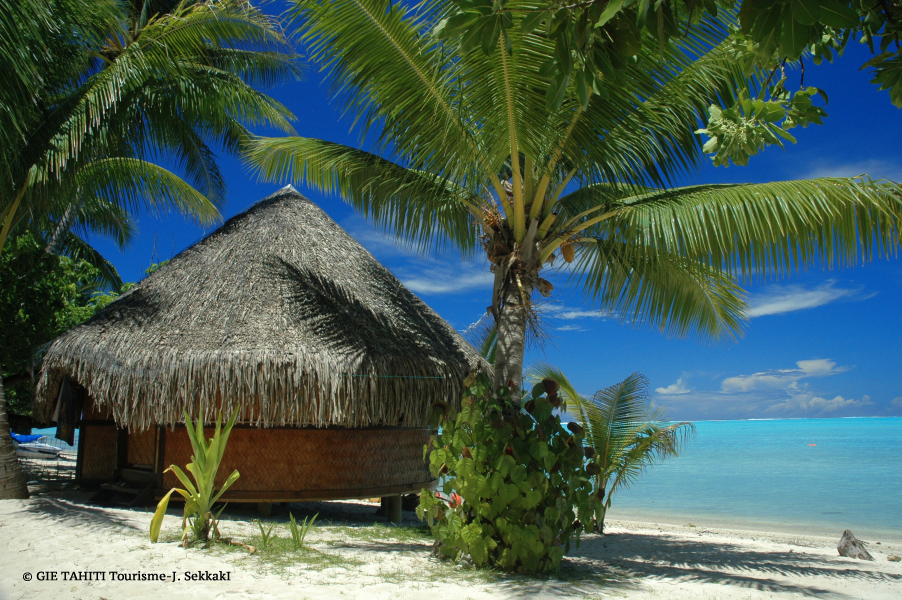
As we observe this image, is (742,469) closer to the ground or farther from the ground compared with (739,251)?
closer to the ground

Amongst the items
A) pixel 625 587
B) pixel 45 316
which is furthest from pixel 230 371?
pixel 45 316

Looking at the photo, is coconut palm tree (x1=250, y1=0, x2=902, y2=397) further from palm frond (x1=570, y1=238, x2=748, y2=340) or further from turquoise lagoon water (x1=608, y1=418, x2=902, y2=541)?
turquoise lagoon water (x1=608, y1=418, x2=902, y2=541)

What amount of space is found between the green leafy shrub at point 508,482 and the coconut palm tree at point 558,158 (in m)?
0.44

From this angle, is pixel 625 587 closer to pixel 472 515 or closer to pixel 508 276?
pixel 472 515

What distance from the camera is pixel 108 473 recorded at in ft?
27.2

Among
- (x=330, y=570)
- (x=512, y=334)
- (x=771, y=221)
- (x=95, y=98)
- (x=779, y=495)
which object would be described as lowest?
(x=779, y=495)

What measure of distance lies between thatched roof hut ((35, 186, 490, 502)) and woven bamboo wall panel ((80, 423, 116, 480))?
406 millimetres

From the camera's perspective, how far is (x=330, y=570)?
4164 mm

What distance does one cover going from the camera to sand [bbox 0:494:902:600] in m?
3.56

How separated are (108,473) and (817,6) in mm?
9425

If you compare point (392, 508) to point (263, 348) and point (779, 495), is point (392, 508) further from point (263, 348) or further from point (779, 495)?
point (779, 495)

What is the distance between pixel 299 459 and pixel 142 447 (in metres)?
2.31

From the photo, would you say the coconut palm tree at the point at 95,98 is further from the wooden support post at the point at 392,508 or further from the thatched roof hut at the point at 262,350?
the wooden support post at the point at 392,508

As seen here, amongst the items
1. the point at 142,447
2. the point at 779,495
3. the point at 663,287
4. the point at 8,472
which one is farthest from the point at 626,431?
the point at 779,495
